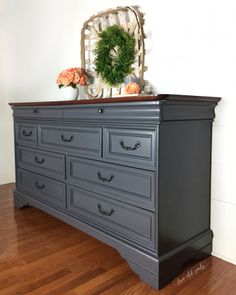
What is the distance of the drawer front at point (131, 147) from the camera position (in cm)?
154

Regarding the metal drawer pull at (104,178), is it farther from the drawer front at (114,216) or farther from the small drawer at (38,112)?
the small drawer at (38,112)

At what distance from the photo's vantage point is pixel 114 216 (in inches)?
70.7

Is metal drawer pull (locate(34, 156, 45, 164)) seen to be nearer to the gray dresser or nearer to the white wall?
the gray dresser

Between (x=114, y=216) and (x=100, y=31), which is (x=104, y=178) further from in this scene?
(x=100, y=31)

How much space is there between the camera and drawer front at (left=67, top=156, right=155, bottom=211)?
159cm

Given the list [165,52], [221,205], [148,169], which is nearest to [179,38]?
[165,52]

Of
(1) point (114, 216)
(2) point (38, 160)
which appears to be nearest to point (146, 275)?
(1) point (114, 216)

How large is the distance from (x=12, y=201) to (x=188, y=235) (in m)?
1.98

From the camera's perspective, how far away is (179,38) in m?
1.99

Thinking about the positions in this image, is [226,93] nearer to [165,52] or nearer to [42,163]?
[165,52]

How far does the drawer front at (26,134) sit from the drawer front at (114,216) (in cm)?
65

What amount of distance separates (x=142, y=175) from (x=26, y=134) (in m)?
1.41

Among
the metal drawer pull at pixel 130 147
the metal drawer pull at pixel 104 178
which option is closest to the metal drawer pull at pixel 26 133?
the metal drawer pull at pixel 104 178

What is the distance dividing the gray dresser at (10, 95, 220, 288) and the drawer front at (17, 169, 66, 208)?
0.12ft
